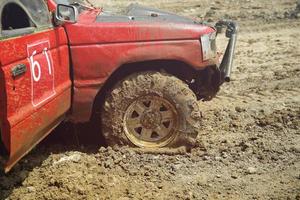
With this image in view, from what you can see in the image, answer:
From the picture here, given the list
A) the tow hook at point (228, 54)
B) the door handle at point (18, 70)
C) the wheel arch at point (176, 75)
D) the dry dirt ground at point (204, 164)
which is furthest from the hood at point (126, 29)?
the dry dirt ground at point (204, 164)

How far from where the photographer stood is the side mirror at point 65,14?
13.1 ft

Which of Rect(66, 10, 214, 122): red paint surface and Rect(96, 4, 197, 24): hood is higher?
Rect(96, 4, 197, 24): hood

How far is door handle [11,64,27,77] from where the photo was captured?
325 centimetres

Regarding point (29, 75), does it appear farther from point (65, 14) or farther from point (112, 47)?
point (112, 47)

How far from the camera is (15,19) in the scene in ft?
12.5

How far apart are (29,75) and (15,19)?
61cm

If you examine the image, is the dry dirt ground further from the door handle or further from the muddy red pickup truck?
the door handle

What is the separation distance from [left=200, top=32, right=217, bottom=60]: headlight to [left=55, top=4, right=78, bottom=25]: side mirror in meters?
1.34

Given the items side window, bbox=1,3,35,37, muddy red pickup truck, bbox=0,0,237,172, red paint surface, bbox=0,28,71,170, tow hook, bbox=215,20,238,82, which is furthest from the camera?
tow hook, bbox=215,20,238,82

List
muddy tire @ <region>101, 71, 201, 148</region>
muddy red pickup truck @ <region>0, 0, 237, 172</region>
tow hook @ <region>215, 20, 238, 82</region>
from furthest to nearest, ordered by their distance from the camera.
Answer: tow hook @ <region>215, 20, 238, 82</region> < muddy tire @ <region>101, 71, 201, 148</region> < muddy red pickup truck @ <region>0, 0, 237, 172</region>

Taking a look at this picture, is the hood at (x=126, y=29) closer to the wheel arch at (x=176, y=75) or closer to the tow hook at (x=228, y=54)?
the wheel arch at (x=176, y=75)

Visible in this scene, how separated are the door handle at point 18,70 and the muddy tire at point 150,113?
1.30 metres

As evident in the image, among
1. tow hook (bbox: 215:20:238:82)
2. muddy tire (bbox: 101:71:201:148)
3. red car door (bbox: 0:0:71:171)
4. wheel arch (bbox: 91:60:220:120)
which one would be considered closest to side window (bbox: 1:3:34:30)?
red car door (bbox: 0:0:71:171)

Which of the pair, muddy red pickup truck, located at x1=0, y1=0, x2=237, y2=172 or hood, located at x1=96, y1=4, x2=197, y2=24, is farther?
hood, located at x1=96, y1=4, x2=197, y2=24
